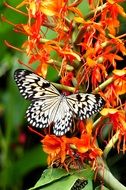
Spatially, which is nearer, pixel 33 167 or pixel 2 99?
pixel 33 167

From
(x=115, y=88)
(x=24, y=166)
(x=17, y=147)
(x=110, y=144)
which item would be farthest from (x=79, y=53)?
(x=17, y=147)

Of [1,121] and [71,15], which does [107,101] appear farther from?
[1,121]

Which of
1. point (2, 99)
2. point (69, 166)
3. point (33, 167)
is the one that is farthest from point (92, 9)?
point (2, 99)

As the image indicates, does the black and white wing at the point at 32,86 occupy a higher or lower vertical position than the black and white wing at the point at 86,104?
higher

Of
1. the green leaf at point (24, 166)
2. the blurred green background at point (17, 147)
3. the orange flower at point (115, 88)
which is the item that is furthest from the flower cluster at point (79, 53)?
the green leaf at point (24, 166)

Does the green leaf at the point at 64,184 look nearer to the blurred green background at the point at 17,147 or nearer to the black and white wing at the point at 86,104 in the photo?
the black and white wing at the point at 86,104

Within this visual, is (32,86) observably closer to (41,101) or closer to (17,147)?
(41,101)

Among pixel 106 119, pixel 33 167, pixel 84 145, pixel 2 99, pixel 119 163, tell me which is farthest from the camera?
pixel 2 99
